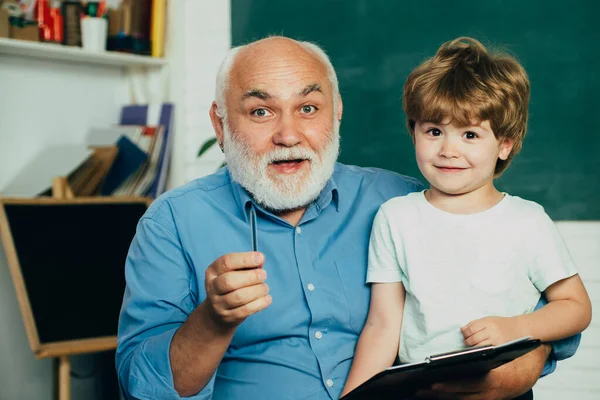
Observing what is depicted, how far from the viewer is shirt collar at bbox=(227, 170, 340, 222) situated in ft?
6.20

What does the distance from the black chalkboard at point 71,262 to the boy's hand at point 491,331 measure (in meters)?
1.87

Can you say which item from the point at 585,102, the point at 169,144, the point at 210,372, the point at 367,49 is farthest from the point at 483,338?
the point at 169,144

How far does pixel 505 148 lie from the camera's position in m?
1.71

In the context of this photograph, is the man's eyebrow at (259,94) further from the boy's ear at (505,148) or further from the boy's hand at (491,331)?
the boy's hand at (491,331)

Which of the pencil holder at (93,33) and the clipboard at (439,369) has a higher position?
the pencil holder at (93,33)

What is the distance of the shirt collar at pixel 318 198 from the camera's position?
6.20 feet

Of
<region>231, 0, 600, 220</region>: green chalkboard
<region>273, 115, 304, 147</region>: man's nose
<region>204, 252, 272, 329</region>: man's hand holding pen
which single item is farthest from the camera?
<region>231, 0, 600, 220</region>: green chalkboard

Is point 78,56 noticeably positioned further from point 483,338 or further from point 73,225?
point 483,338

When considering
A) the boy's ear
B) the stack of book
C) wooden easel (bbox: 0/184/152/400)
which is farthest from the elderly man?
the stack of book

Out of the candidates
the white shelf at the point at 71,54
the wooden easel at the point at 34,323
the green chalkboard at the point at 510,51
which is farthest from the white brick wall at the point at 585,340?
the white shelf at the point at 71,54

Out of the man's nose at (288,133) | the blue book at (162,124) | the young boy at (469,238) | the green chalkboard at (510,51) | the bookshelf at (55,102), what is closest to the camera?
the young boy at (469,238)

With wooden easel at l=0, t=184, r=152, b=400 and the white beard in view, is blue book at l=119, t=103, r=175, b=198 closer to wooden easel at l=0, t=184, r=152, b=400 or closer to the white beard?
wooden easel at l=0, t=184, r=152, b=400

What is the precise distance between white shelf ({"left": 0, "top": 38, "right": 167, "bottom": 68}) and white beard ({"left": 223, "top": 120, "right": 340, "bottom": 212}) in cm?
165

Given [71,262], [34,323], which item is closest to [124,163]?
[71,262]
